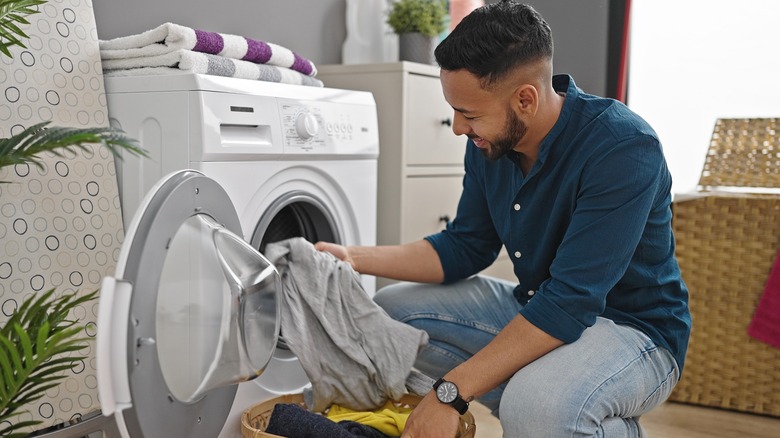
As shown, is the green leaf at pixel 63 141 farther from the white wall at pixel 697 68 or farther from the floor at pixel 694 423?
the white wall at pixel 697 68

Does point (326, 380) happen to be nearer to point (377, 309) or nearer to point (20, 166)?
point (377, 309)

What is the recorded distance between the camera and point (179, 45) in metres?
1.69

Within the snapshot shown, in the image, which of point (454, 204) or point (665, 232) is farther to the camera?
point (454, 204)

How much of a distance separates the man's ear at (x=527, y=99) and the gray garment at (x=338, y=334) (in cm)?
A: 47

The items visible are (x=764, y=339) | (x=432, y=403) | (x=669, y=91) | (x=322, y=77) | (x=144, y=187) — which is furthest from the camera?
(x=669, y=91)

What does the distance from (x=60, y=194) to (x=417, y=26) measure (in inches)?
55.2

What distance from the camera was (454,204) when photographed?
8.71 feet

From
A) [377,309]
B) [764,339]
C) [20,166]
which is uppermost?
[20,166]

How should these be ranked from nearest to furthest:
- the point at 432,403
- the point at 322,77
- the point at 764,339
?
the point at 432,403 < the point at 764,339 < the point at 322,77

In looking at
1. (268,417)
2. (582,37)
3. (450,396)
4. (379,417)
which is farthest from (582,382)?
(582,37)

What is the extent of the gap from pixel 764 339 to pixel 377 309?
1260 millimetres

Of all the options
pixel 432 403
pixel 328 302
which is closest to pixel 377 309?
pixel 328 302

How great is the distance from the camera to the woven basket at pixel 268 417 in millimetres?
1407

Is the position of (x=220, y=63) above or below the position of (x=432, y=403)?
above
